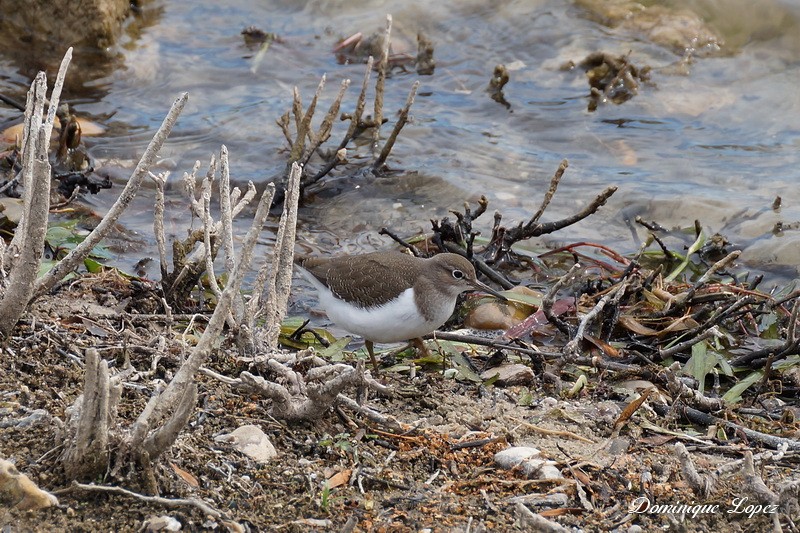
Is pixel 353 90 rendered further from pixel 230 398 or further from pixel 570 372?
pixel 230 398

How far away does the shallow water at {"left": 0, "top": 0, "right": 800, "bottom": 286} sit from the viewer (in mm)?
8211

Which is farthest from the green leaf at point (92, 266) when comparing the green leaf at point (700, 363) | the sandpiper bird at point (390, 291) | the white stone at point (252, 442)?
the green leaf at point (700, 363)

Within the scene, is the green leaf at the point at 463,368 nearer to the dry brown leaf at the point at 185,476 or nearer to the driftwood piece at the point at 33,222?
the dry brown leaf at the point at 185,476

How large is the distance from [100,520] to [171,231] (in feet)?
16.6

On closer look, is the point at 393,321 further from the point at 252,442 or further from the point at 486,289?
the point at 252,442

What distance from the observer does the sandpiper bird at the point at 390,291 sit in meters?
5.25

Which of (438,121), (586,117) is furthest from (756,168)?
(438,121)

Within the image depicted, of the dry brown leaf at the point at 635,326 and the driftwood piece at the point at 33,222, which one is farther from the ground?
the driftwood piece at the point at 33,222

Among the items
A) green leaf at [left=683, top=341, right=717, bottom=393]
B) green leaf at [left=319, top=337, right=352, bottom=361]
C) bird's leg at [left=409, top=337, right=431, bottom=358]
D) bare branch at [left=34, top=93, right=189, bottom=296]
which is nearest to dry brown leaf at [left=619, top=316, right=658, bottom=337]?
green leaf at [left=683, top=341, right=717, bottom=393]

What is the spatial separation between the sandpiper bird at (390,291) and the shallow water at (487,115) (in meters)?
1.84

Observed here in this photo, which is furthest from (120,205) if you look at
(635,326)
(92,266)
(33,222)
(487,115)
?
(487,115)

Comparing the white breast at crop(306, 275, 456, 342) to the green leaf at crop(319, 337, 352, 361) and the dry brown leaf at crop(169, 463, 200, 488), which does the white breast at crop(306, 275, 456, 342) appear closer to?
the green leaf at crop(319, 337, 352, 361)

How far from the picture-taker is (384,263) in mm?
5785

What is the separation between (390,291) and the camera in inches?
216
